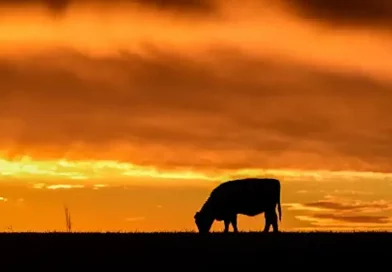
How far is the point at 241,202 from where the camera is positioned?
44812 mm

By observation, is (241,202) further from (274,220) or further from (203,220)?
(203,220)

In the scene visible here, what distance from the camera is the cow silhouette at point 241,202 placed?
44531 millimetres

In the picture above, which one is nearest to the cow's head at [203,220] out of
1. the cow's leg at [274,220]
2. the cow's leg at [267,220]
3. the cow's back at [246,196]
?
the cow's back at [246,196]

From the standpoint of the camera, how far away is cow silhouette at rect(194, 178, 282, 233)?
146 ft
